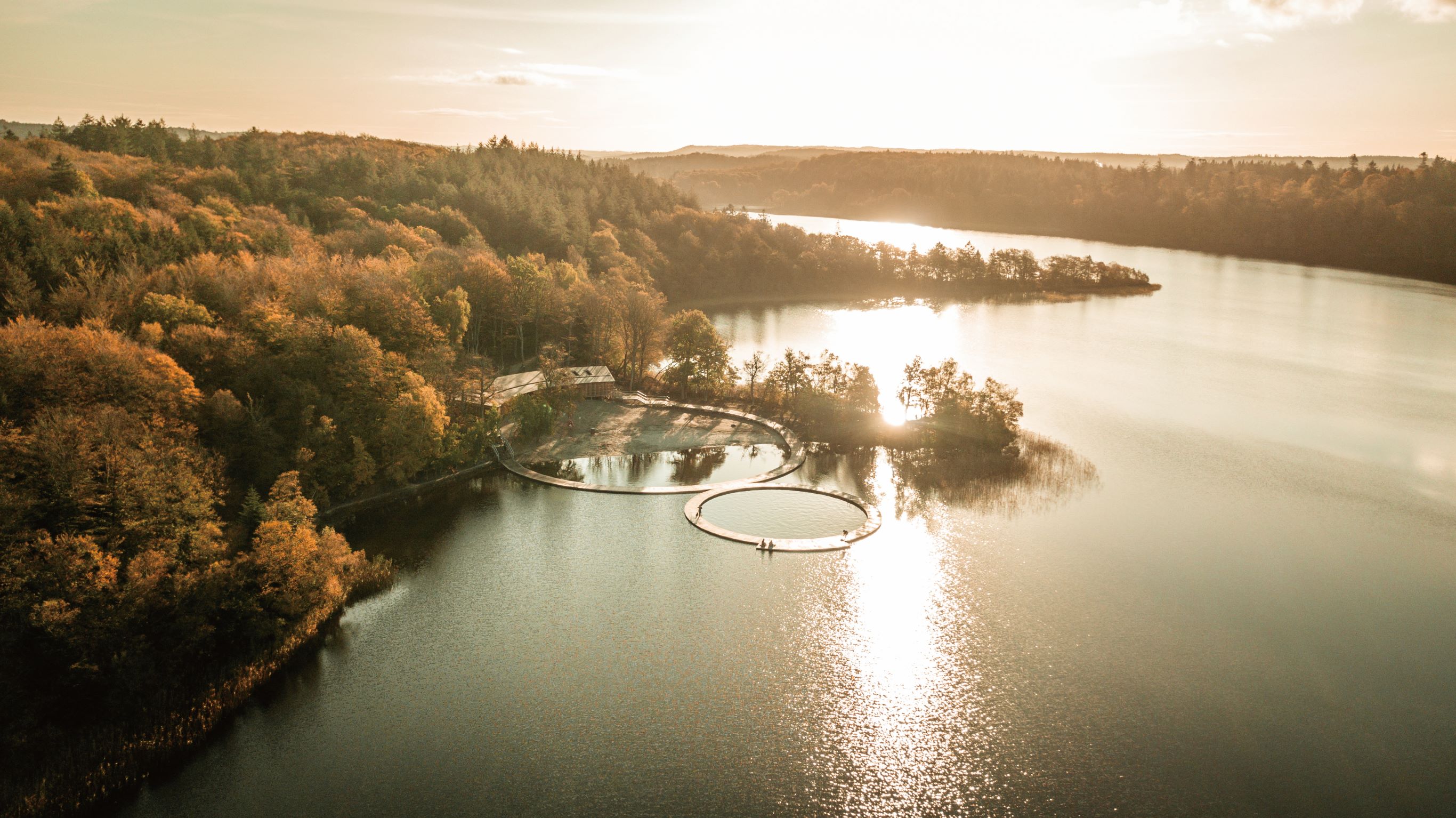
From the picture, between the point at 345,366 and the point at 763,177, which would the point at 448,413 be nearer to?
the point at 345,366

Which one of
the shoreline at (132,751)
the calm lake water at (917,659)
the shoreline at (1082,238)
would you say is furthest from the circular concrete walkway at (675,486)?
the shoreline at (1082,238)

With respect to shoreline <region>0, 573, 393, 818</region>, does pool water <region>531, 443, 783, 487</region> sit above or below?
above

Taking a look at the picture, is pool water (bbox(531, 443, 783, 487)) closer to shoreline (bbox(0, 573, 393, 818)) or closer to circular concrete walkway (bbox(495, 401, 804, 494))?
circular concrete walkway (bbox(495, 401, 804, 494))

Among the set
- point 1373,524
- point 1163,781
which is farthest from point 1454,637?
point 1163,781

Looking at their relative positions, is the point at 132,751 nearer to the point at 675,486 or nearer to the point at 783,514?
the point at 675,486

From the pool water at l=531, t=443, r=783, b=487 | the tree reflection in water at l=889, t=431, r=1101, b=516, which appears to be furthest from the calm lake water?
the pool water at l=531, t=443, r=783, b=487

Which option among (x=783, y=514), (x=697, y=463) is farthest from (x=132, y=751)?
(x=697, y=463)

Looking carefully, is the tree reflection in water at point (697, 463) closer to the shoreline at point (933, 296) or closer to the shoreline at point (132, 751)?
the shoreline at point (132, 751)
